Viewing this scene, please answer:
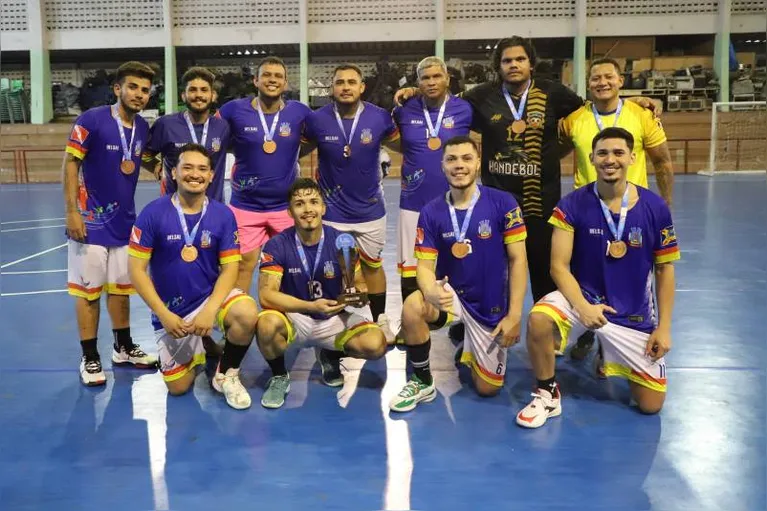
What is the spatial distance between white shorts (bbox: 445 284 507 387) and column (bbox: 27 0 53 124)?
68.8 ft

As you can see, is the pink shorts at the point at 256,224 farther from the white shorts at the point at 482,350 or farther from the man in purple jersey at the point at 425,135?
the white shorts at the point at 482,350

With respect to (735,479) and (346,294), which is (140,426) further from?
(735,479)

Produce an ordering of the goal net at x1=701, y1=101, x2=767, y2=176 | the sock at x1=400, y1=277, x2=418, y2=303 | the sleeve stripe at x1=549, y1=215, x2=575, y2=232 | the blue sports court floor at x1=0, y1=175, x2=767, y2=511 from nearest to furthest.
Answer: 1. the blue sports court floor at x1=0, y1=175, x2=767, y2=511
2. the sleeve stripe at x1=549, y1=215, x2=575, y2=232
3. the sock at x1=400, y1=277, x2=418, y2=303
4. the goal net at x1=701, y1=101, x2=767, y2=176

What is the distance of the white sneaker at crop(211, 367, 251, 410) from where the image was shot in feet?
12.2

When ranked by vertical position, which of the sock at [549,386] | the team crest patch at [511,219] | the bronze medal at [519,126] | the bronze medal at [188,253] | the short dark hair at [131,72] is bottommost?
the sock at [549,386]

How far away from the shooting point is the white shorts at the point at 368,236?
488cm

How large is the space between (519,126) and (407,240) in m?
1.07

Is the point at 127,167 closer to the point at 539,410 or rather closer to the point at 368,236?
the point at 368,236

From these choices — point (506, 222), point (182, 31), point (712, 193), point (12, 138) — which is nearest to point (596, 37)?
point (712, 193)

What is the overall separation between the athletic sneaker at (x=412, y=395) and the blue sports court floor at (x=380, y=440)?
62 mm

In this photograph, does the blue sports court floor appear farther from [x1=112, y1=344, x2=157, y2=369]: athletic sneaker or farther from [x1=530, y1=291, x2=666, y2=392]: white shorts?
[x1=530, y1=291, x2=666, y2=392]: white shorts

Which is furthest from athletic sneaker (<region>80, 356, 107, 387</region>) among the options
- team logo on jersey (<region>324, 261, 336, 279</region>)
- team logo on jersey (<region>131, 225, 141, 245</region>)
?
team logo on jersey (<region>324, 261, 336, 279</region>)

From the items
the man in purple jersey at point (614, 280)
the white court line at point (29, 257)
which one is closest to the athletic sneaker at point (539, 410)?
the man in purple jersey at point (614, 280)

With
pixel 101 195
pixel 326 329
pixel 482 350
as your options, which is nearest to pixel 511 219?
pixel 482 350
